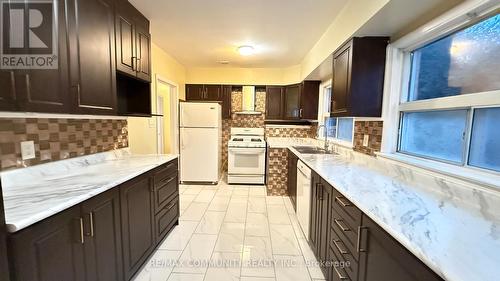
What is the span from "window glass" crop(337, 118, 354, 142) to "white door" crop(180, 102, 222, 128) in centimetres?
219

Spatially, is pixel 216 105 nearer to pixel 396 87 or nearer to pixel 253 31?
pixel 253 31

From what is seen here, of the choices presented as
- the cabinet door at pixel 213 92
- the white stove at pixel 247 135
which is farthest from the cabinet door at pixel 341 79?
the cabinet door at pixel 213 92

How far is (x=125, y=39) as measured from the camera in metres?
1.99

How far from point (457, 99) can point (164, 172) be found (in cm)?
236

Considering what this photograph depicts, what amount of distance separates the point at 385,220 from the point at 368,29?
5.02 ft

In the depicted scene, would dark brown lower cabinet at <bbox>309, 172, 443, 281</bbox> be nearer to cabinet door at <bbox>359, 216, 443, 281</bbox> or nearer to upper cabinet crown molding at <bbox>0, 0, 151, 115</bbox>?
cabinet door at <bbox>359, 216, 443, 281</bbox>

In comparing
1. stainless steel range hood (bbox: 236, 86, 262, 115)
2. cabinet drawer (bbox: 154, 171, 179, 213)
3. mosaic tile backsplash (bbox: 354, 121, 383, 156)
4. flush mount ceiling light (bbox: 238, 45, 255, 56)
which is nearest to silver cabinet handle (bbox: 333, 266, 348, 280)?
mosaic tile backsplash (bbox: 354, 121, 383, 156)

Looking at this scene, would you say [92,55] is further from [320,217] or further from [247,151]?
[247,151]

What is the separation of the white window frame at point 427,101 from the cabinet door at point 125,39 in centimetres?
235

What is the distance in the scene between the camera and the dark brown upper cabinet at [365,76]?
6.39 ft

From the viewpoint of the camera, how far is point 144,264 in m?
1.93

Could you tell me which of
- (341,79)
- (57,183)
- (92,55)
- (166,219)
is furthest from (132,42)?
(341,79)

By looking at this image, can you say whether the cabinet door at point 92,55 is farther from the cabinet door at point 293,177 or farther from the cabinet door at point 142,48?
the cabinet door at point 293,177

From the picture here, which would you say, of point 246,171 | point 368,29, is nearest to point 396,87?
point 368,29
